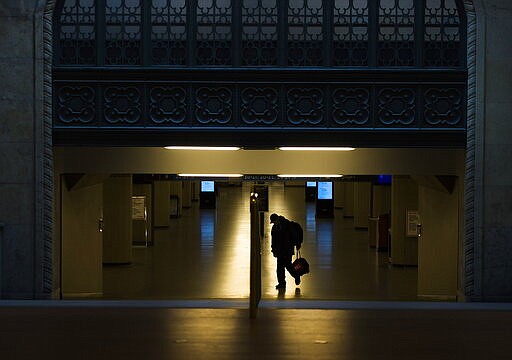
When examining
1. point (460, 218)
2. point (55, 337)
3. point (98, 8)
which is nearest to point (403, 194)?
point (460, 218)

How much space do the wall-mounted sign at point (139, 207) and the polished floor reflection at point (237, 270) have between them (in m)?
1.00

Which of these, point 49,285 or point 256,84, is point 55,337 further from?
point 256,84

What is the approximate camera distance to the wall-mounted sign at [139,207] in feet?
84.0

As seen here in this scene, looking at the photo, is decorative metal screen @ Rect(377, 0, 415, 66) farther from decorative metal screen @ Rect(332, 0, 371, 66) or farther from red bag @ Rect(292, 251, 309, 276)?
red bag @ Rect(292, 251, 309, 276)

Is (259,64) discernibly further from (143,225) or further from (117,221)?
(143,225)

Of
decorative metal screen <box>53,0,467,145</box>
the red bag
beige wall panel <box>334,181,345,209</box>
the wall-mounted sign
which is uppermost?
decorative metal screen <box>53,0,467,145</box>

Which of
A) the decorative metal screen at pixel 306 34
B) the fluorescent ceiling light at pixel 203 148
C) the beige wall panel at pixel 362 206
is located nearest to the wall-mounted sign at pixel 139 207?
the beige wall panel at pixel 362 206

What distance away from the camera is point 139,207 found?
84.5ft

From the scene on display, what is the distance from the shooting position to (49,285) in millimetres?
11141

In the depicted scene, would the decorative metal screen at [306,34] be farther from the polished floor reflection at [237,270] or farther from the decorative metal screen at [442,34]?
the polished floor reflection at [237,270]

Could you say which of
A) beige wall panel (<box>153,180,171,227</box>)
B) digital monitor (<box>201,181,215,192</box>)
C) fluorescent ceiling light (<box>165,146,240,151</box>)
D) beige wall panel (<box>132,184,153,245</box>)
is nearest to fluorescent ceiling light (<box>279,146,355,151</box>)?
fluorescent ceiling light (<box>165,146,240,151</box>)

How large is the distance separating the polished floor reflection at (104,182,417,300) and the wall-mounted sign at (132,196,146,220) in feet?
3.29

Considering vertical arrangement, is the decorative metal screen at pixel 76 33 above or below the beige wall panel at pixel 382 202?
above

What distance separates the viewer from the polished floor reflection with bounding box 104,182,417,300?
15.8 metres
